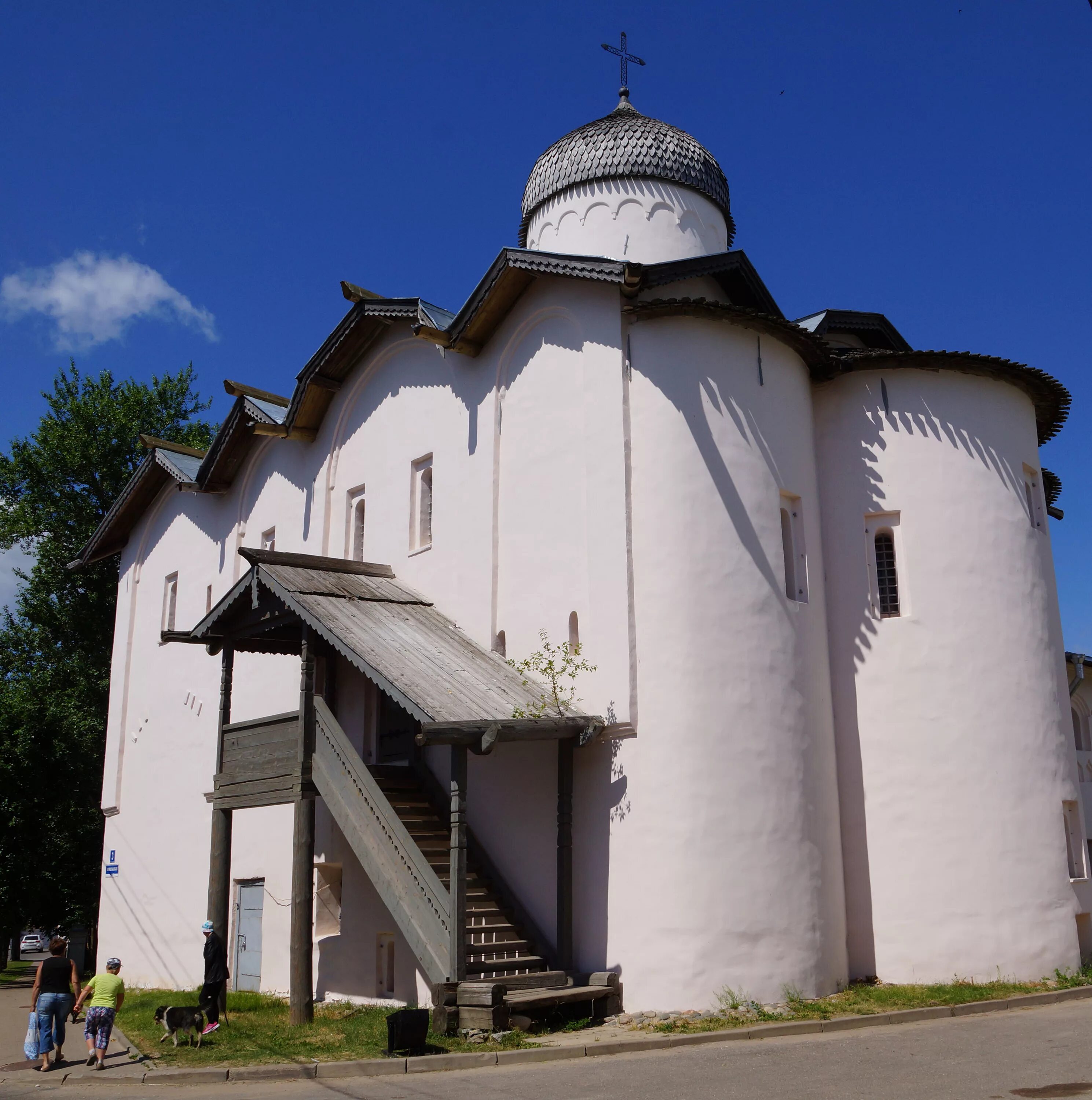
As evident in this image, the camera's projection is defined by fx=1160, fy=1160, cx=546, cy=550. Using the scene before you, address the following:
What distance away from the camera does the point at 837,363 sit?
637 inches

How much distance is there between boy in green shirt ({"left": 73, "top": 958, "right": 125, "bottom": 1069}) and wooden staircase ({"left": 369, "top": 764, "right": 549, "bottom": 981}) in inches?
132

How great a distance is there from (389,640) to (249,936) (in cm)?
741

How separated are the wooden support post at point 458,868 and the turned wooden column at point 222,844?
487cm

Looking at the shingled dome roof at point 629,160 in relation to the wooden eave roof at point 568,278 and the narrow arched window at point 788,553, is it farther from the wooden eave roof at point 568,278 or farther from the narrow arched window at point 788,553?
the narrow arched window at point 788,553

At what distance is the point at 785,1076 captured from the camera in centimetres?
951

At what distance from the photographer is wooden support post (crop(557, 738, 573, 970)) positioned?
522 inches

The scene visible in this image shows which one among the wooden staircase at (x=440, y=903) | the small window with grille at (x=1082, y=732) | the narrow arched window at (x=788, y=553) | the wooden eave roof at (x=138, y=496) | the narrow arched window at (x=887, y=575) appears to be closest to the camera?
the wooden staircase at (x=440, y=903)

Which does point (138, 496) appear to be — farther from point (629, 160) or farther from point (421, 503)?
point (629, 160)

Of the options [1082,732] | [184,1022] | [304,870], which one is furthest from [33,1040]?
[1082,732]

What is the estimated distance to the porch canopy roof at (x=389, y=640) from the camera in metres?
12.5

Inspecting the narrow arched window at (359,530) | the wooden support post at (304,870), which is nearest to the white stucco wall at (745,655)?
the narrow arched window at (359,530)

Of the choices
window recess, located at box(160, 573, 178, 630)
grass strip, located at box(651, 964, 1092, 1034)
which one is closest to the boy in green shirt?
grass strip, located at box(651, 964, 1092, 1034)

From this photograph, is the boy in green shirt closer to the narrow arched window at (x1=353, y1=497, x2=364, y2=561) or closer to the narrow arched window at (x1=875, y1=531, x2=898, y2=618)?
the narrow arched window at (x1=353, y1=497, x2=364, y2=561)

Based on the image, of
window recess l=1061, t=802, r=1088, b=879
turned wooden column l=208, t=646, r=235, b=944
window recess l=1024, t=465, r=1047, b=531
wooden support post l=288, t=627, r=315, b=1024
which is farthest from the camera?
window recess l=1024, t=465, r=1047, b=531
